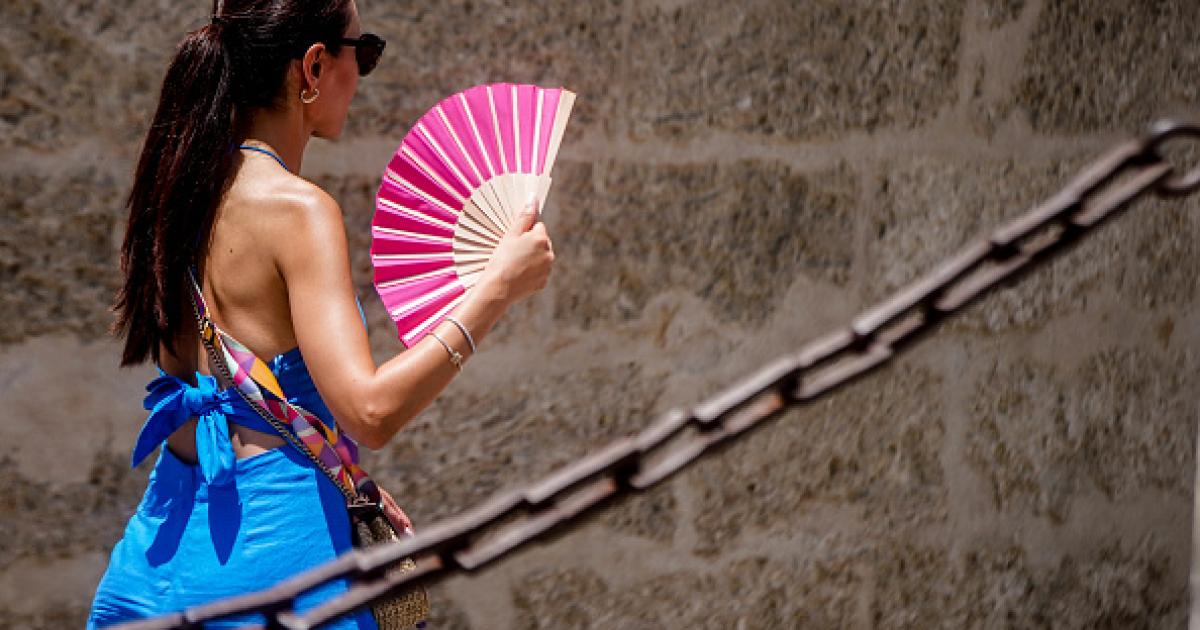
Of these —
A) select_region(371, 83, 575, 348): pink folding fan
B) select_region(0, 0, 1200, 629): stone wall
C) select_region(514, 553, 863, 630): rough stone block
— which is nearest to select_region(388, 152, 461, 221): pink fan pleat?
select_region(371, 83, 575, 348): pink folding fan

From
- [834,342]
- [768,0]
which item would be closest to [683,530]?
[768,0]

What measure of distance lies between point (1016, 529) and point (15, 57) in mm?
2379

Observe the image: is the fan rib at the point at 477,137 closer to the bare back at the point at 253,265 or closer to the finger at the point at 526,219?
the finger at the point at 526,219

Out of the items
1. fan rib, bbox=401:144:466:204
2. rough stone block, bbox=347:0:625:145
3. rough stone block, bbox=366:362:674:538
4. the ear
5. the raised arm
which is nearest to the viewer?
the raised arm

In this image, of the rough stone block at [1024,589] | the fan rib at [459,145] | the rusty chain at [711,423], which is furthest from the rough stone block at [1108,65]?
the rusty chain at [711,423]

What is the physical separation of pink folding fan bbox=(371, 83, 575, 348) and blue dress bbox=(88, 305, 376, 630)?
20 centimetres

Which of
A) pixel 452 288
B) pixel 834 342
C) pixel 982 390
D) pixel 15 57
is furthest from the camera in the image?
pixel 982 390

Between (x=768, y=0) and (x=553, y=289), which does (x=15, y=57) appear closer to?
(x=553, y=289)

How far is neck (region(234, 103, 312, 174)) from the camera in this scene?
5.86 feet

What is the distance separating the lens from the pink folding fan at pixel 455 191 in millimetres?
1864

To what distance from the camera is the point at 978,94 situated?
121 inches

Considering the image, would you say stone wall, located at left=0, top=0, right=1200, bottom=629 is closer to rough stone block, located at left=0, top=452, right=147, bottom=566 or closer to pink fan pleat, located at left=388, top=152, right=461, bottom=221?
rough stone block, located at left=0, top=452, right=147, bottom=566

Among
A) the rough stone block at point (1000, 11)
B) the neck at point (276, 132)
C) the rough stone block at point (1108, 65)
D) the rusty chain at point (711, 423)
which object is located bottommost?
the rusty chain at point (711, 423)

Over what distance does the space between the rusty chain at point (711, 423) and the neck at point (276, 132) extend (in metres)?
0.97
